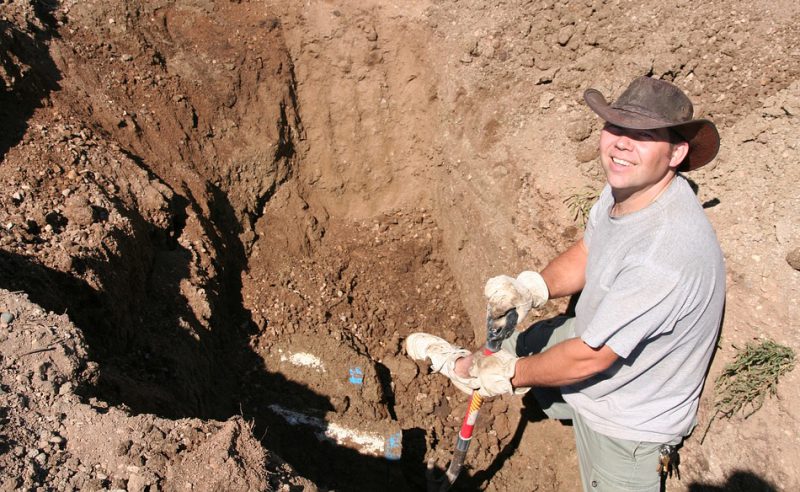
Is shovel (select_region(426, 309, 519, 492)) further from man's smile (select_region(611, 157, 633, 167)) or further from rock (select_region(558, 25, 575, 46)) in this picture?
rock (select_region(558, 25, 575, 46))

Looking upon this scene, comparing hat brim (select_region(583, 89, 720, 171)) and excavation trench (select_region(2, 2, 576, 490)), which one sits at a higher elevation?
hat brim (select_region(583, 89, 720, 171))

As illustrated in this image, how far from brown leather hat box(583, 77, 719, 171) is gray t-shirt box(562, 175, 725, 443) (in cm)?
23

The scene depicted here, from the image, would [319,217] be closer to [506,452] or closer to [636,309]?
[506,452]

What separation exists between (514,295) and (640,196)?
2.70ft

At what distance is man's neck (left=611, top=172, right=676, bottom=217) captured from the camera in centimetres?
252

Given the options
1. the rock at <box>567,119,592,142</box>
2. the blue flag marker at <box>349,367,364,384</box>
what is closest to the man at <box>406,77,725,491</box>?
the blue flag marker at <box>349,367,364,384</box>

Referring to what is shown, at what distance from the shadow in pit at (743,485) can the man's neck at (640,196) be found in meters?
1.68

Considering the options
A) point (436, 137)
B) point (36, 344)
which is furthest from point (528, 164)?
point (36, 344)

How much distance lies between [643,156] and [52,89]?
4.00 m

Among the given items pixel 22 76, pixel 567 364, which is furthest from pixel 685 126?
pixel 22 76

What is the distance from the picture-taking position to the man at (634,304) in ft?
7.68

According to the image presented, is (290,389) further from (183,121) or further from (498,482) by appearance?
(183,121)

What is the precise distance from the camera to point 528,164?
444 cm

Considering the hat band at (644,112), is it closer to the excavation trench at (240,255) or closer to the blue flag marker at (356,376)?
the excavation trench at (240,255)
